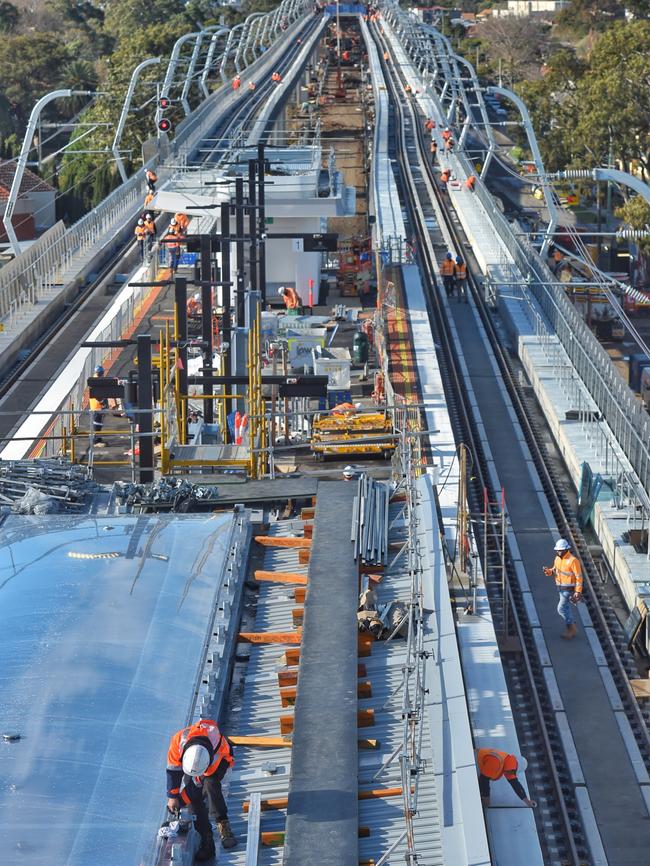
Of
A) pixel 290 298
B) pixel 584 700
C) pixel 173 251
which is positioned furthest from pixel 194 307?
pixel 584 700

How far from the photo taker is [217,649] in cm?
1229

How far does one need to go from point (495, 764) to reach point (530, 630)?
6388 millimetres

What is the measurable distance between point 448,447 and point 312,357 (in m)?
4.87

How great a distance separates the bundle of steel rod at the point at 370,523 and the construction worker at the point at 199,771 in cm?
463

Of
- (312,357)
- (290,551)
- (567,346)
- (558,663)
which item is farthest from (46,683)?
(567,346)

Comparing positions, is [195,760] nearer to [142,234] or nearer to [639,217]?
[142,234]

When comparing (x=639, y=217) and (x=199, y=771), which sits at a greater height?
(x=199, y=771)

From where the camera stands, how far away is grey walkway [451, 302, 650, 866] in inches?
551

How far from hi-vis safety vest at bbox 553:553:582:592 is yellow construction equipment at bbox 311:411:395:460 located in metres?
3.15

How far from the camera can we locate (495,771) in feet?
39.4

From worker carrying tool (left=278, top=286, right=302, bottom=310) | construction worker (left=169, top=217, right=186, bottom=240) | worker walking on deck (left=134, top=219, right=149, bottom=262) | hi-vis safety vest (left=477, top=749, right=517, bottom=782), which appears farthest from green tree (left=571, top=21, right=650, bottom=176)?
hi-vis safety vest (left=477, top=749, right=517, bottom=782)

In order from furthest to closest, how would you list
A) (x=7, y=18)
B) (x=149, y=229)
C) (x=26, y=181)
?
(x=7, y=18), (x=26, y=181), (x=149, y=229)

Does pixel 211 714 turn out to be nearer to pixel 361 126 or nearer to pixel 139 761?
pixel 139 761

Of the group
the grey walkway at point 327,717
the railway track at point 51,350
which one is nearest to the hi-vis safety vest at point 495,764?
the grey walkway at point 327,717
